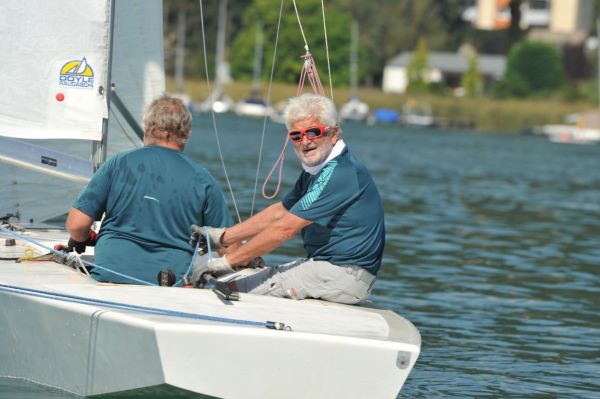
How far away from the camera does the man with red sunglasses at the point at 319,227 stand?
6879 mm

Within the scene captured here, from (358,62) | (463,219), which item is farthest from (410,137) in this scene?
(463,219)

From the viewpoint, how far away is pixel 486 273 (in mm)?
14828

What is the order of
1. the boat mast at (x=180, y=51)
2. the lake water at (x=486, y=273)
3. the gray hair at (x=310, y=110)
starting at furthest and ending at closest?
the boat mast at (x=180, y=51)
the lake water at (x=486, y=273)
the gray hair at (x=310, y=110)

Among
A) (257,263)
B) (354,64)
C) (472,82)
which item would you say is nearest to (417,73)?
(472,82)

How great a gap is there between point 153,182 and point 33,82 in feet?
7.38

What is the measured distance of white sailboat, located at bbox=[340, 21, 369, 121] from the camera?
3258 inches

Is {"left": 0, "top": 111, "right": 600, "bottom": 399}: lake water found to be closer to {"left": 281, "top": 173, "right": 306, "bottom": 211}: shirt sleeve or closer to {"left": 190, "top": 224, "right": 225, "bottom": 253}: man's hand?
{"left": 190, "top": 224, "right": 225, "bottom": 253}: man's hand

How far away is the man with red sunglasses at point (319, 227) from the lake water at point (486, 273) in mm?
1248

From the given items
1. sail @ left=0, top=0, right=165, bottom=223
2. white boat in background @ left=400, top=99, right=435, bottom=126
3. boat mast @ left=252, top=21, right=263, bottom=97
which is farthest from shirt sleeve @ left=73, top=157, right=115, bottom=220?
white boat in background @ left=400, top=99, right=435, bottom=126

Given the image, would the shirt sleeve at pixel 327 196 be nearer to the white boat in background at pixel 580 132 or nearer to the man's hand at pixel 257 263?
the man's hand at pixel 257 263

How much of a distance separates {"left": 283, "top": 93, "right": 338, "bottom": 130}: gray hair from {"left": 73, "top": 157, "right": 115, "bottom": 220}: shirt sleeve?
97 cm

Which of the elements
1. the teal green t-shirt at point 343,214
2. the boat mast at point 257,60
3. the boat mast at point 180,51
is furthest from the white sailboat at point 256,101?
the teal green t-shirt at point 343,214

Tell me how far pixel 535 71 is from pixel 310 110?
88.3 meters

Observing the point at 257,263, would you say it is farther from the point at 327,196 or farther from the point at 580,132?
the point at 580,132
